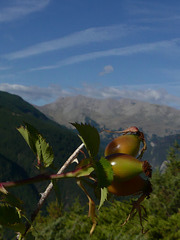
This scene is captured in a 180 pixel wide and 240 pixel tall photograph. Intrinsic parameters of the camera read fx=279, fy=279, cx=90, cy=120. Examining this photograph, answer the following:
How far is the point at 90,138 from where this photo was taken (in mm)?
543

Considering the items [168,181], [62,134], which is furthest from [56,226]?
[62,134]

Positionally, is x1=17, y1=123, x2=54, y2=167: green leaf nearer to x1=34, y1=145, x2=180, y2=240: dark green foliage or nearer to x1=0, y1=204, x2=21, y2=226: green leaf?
x1=0, y1=204, x2=21, y2=226: green leaf

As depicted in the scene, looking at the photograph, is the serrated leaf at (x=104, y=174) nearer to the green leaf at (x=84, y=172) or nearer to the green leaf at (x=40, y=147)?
the green leaf at (x=84, y=172)

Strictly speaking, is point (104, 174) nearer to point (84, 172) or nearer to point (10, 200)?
point (84, 172)

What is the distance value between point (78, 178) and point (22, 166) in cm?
11204

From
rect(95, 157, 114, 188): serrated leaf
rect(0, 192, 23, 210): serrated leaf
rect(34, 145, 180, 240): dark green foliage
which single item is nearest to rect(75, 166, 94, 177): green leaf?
rect(95, 157, 114, 188): serrated leaf

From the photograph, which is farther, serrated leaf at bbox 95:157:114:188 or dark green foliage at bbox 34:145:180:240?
dark green foliage at bbox 34:145:180:240

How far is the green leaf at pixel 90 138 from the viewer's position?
536mm

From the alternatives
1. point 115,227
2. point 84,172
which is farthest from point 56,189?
point 115,227

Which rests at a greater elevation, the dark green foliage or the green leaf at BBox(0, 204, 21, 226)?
the dark green foliage

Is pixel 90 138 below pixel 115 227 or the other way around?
below

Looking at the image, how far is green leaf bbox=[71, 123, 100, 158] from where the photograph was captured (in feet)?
1.76

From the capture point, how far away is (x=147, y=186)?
1.95 feet

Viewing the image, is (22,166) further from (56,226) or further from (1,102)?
(56,226)
